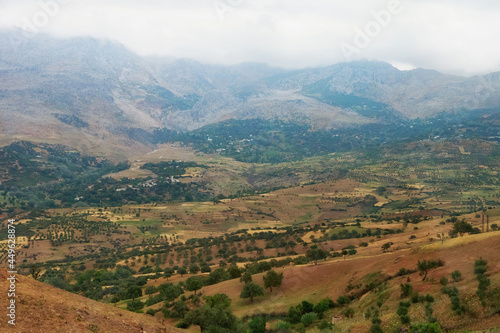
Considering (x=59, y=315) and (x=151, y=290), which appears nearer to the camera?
(x=59, y=315)

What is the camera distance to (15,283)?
83.0 ft

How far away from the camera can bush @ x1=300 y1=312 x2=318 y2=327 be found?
121 feet

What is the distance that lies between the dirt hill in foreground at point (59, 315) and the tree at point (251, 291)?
19.5 metres

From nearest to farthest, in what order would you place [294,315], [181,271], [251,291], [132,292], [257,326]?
1. [257,326]
2. [294,315]
3. [251,291]
4. [132,292]
5. [181,271]

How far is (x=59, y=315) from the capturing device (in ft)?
76.2

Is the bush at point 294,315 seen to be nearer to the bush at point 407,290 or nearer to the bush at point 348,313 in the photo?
the bush at point 348,313

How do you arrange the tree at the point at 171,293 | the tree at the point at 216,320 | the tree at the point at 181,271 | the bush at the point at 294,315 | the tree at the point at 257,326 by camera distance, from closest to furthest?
the tree at the point at 216,320 < the tree at the point at 257,326 < the bush at the point at 294,315 < the tree at the point at 171,293 < the tree at the point at 181,271

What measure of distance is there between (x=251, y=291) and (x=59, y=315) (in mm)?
28058

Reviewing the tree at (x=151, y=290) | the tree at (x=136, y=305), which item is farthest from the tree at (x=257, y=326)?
the tree at (x=151, y=290)

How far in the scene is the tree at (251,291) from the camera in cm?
4731

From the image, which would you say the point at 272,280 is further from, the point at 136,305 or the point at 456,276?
the point at 456,276

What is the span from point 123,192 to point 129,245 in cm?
9043

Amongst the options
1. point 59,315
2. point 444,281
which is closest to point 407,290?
point 444,281

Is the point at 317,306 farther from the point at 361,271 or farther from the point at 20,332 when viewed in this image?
the point at 20,332
